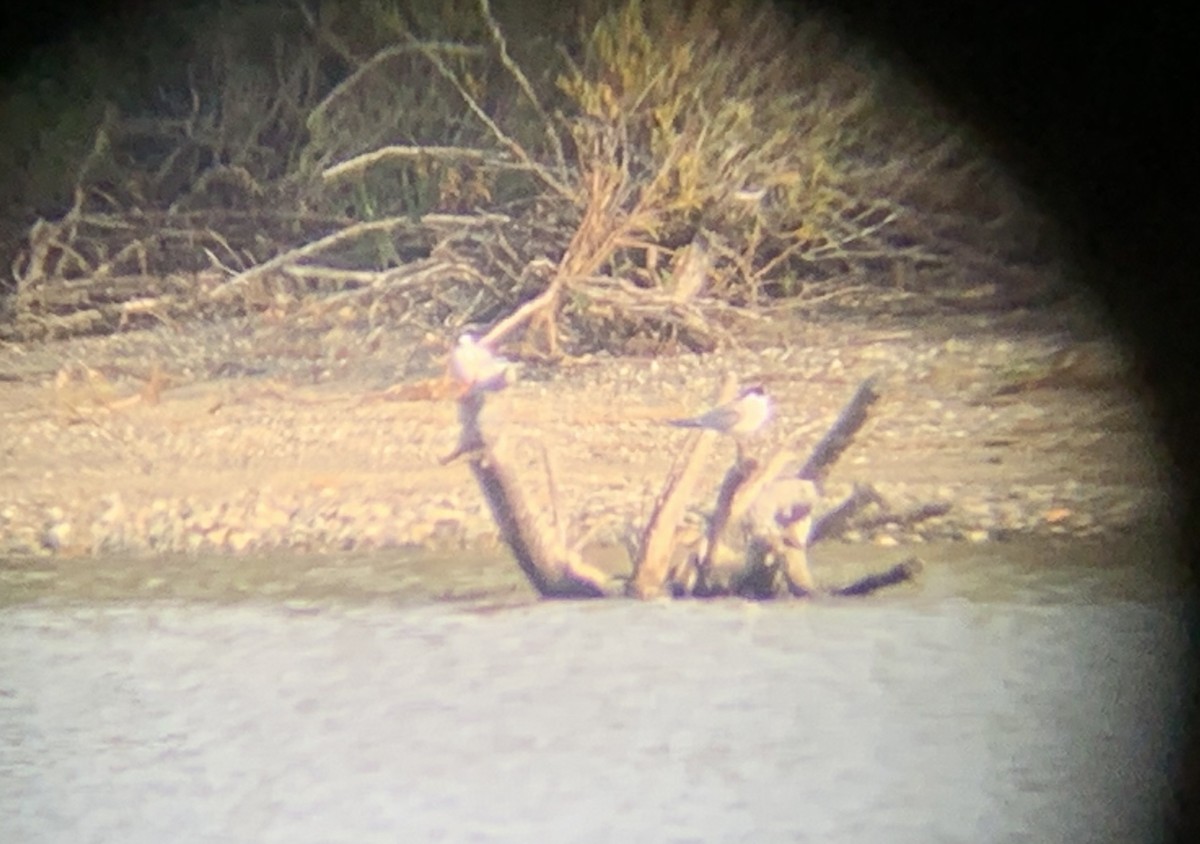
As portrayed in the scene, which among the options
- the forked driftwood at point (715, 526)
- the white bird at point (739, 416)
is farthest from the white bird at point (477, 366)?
the white bird at point (739, 416)

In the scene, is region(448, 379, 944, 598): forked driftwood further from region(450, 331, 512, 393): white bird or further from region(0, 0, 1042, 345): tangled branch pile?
region(0, 0, 1042, 345): tangled branch pile

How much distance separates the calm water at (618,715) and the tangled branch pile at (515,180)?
0.30 meters

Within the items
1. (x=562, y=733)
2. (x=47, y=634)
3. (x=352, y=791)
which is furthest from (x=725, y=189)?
(x=47, y=634)

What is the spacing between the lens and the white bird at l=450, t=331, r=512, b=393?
1.53 m

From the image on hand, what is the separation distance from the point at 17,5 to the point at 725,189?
0.80m

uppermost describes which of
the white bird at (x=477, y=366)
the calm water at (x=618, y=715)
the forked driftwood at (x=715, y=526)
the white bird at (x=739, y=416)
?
the white bird at (x=477, y=366)

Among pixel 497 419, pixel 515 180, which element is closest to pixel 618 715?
pixel 497 419

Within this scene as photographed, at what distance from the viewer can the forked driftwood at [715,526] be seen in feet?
4.91

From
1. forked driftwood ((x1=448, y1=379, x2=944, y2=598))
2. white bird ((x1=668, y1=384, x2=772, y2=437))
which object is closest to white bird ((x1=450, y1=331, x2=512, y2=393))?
forked driftwood ((x1=448, y1=379, x2=944, y2=598))

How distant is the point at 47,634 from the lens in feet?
5.16

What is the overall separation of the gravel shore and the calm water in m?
0.06

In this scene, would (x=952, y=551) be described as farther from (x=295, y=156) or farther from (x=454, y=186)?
(x=295, y=156)

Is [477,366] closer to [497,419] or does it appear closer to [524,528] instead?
[497,419]

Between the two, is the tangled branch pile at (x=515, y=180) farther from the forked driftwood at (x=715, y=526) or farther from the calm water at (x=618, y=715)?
the calm water at (x=618, y=715)
